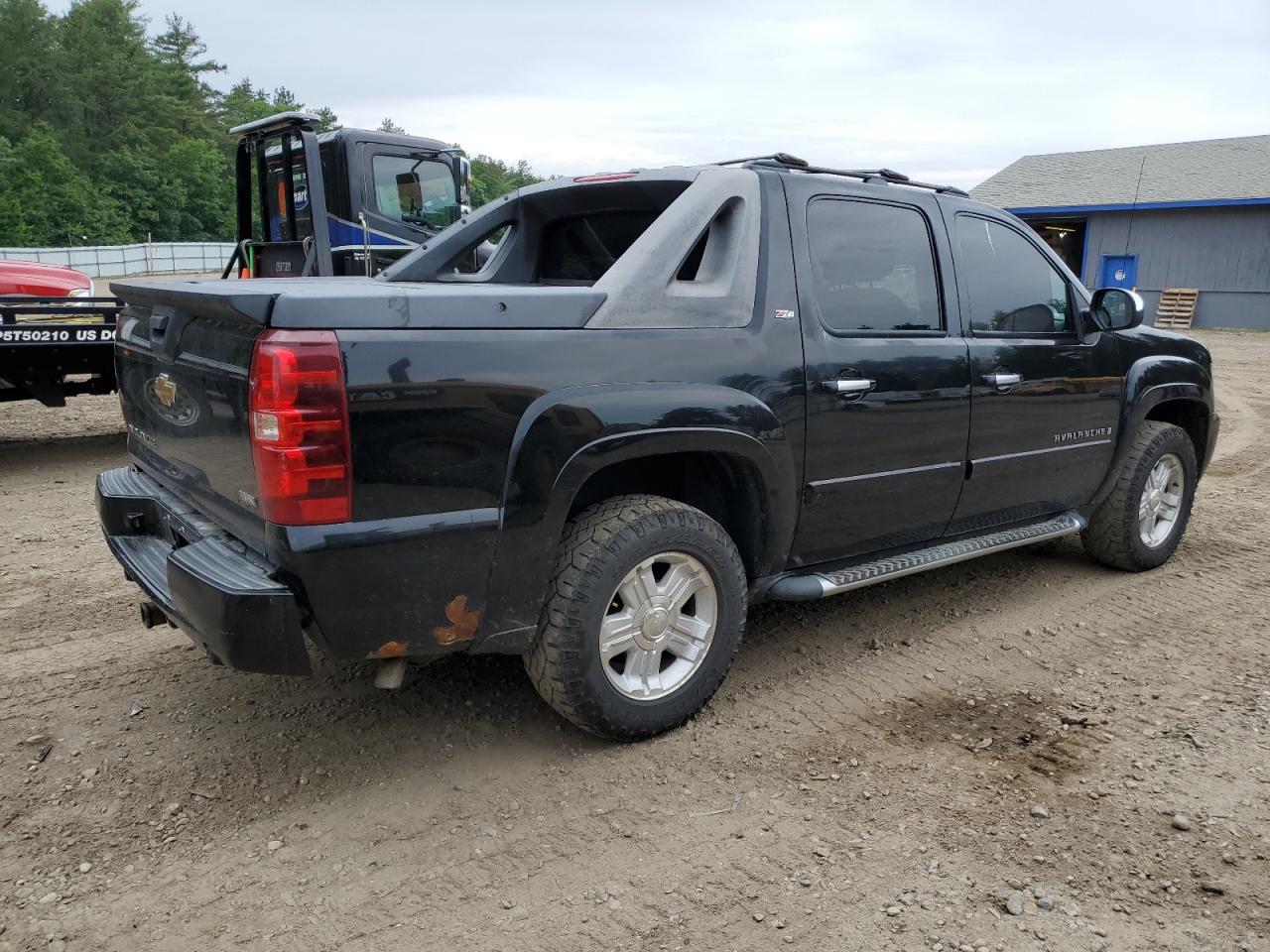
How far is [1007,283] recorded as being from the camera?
14.5 ft

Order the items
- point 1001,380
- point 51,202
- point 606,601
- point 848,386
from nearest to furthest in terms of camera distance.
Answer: point 606,601 → point 848,386 → point 1001,380 → point 51,202

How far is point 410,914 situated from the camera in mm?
2559

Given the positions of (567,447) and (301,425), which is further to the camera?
(567,447)

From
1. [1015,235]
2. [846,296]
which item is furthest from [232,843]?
[1015,235]

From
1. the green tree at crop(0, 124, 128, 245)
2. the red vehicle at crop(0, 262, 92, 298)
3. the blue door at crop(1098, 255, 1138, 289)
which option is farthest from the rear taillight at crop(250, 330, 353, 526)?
the green tree at crop(0, 124, 128, 245)

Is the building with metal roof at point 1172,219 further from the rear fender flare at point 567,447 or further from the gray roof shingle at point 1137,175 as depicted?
the rear fender flare at point 567,447

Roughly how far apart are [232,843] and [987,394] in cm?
326

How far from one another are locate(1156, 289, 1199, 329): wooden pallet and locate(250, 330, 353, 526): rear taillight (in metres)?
27.5

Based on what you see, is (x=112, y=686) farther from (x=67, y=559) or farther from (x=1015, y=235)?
(x=1015, y=235)

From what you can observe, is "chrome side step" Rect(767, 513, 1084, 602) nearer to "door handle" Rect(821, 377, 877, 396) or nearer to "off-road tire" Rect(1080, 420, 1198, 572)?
"off-road tire" Rect(1080, 420, 1198, 572)

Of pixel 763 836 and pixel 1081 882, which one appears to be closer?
pixel 1081 882

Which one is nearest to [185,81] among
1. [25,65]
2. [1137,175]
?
[25,65]

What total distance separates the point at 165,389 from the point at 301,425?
100cm

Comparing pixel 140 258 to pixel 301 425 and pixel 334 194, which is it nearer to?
pixel 334 194
